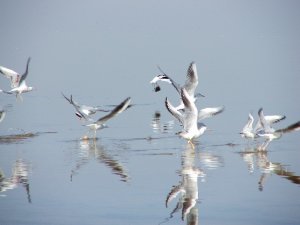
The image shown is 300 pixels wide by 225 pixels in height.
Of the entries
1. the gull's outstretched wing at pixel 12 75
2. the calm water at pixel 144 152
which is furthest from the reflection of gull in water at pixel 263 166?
the gull's outstretched wing at pixel 12 75

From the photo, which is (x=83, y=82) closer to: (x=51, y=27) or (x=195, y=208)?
(x=195, y=208)

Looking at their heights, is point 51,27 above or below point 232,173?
above

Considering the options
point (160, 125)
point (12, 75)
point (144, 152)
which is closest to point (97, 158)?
point (144, 152)

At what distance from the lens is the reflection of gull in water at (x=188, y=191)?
13078 mm

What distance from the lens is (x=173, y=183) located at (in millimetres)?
15031

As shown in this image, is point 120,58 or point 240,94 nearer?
point 240,94

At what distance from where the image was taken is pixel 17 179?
50.5ft

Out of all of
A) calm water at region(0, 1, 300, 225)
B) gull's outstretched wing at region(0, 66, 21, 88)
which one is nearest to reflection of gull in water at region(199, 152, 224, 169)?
calm water at region(0, 1, 300, 225)

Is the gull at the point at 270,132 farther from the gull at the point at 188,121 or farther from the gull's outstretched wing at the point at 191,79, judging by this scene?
the gull's outstretched wing at the point at 191,79

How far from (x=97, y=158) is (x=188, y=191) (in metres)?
3.47

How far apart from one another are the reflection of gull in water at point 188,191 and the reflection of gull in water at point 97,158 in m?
1.07

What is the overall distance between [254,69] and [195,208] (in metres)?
27.3

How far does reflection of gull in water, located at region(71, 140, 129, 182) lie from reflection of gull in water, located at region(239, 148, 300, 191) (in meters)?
2.35

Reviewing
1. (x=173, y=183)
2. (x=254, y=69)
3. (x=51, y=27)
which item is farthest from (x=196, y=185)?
(x=51, y=27)
